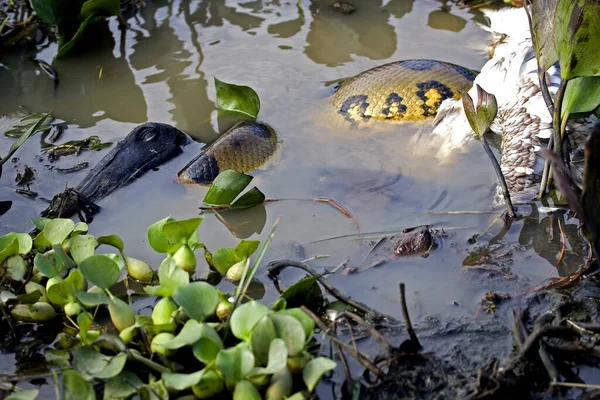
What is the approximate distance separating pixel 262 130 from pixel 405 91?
0.93 metres

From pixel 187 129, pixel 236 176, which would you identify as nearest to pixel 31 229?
pixel 236 176

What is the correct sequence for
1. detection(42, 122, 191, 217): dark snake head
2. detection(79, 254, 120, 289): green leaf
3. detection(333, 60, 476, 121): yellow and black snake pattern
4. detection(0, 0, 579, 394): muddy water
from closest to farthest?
detection(79, 254, 120, 289): green leaf
detection(0, 0, 579, 394): muddy water
detection(42, 122, 191, 217): dark snake head
detection(333, 60, 476, 121): yellow and black snake pattern

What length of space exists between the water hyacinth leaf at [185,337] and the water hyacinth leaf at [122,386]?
0.55 feet

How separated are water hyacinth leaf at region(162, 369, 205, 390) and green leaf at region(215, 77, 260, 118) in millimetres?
→ 2528

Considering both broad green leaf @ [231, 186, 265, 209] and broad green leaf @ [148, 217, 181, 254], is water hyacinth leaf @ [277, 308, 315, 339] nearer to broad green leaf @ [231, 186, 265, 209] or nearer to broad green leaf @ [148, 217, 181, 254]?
broad green leaf @ [148, 217, 181, 254]

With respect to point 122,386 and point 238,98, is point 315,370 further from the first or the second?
point 238,98

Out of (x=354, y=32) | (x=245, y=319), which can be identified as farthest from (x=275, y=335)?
(x=354, y=32)

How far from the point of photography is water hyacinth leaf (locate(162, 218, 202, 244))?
2574 mm

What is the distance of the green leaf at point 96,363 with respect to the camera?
2164 millimetres

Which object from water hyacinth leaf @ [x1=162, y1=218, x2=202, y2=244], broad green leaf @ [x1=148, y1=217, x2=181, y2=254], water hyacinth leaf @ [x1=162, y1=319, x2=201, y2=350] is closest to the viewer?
water hyacinth leaf @ [x1=162, y1=319, x2=201, y2=350]

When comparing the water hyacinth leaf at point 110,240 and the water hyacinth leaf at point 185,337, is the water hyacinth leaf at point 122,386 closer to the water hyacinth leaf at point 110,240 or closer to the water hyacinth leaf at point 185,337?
the water hyacinth leaf at point 185,337

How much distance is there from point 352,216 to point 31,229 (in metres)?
1.63

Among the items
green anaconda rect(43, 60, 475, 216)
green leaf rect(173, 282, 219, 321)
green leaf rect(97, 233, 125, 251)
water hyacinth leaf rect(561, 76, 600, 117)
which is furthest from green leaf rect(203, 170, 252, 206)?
water hyacinth leaf rect(561, 76, 600, 117)

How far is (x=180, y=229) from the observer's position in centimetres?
261
